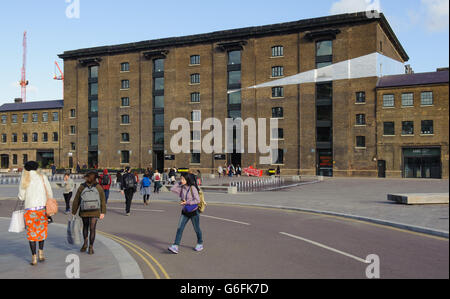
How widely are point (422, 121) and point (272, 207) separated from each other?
111 feet

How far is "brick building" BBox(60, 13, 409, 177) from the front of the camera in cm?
4812

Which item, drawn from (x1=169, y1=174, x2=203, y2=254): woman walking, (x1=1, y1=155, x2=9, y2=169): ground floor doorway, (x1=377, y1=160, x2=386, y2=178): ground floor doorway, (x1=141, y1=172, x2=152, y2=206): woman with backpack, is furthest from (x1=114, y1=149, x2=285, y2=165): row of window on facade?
(x1=169, y1=174, x2=203, y2=254): woman walking

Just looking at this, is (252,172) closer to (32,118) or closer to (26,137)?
(32,118)

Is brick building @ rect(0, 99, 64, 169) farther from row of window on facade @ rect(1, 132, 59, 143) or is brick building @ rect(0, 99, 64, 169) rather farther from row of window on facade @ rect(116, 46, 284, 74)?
row of window on facade @ rect(116, 46, 284, 74)

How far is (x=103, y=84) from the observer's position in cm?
6356

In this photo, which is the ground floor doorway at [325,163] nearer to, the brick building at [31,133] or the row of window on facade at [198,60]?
the row of window on facade at [198,60]

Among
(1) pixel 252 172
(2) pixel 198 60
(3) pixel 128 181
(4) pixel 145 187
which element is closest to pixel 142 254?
(3) pixel 128 181

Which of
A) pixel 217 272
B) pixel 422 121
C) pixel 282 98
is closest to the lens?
pixel 217 272

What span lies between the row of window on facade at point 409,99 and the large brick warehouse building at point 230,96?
1.42 meters

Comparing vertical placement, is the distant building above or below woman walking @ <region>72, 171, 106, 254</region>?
above

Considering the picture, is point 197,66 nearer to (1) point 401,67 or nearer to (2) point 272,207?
(1) point 401,67

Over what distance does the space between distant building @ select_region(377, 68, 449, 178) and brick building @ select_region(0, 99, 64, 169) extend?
52.2 metres

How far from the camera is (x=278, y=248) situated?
901 centimetres
